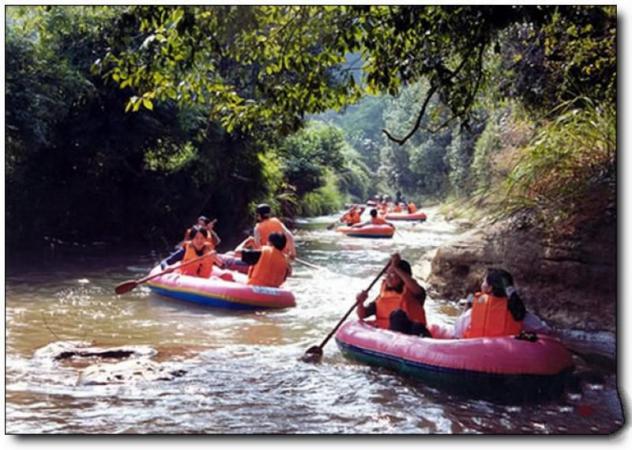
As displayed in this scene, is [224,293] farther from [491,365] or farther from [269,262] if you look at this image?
[491,365]

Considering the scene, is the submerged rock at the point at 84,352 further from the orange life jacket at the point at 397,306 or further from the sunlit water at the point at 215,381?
the orange life jacket at the point at 397,306

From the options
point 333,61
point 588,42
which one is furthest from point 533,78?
point 333,61

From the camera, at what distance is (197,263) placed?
7387 millimetres

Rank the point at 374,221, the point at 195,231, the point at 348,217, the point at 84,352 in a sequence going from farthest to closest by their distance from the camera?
the point at 374,221, the point at 348,217, the point at 195,231, the point at 84,352

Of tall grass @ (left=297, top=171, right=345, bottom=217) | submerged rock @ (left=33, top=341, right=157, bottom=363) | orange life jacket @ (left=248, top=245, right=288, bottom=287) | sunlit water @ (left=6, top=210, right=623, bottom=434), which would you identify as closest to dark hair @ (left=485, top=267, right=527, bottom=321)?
sunlit water @ (left=6, top=210, right=623, bottom=434)

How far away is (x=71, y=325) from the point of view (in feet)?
19.0

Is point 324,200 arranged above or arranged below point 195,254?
above

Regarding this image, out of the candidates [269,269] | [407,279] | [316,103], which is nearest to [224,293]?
[269,269]

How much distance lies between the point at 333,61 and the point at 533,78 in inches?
95.4

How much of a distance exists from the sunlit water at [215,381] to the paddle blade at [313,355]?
0.06 meters

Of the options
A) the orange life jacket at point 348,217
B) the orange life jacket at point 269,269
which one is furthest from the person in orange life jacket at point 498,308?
the orange life jacket at point 348,217

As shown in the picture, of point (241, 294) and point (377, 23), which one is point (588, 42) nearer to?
point (377, 23)

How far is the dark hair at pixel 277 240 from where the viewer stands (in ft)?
22.2

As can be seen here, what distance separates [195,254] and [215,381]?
3.00 metres
